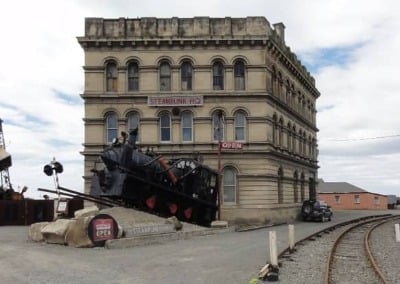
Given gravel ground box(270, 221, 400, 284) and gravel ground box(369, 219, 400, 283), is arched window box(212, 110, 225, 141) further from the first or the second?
gravel ground box(270, 221, 400, 284)

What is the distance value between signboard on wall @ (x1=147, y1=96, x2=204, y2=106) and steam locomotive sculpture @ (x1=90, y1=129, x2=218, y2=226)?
278 inches

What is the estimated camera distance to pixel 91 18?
36469 mm

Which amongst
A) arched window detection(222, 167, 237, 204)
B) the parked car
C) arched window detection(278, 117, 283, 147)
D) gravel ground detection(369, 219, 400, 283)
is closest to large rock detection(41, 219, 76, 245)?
gravel ground detection(369, 219, 400, 283)

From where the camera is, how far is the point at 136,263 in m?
15.6

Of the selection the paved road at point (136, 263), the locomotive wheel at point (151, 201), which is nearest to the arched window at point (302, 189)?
the locomotive wheel at point (151, 201)

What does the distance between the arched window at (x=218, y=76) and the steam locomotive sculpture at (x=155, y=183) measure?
8121mm

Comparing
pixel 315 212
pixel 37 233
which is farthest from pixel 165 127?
pixel 37 233

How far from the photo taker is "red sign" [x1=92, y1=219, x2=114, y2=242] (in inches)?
770

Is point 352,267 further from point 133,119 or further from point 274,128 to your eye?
point 274,128

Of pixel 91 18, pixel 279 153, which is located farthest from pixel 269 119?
pixel 91 18

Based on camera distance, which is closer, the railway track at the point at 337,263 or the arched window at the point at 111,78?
the railway track at the point at 337,263

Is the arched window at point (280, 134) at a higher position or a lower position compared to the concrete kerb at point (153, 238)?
higher

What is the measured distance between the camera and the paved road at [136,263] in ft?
43.3

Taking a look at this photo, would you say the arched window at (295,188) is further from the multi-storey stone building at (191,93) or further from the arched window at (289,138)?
the multi-storey stone building at (191,93)
